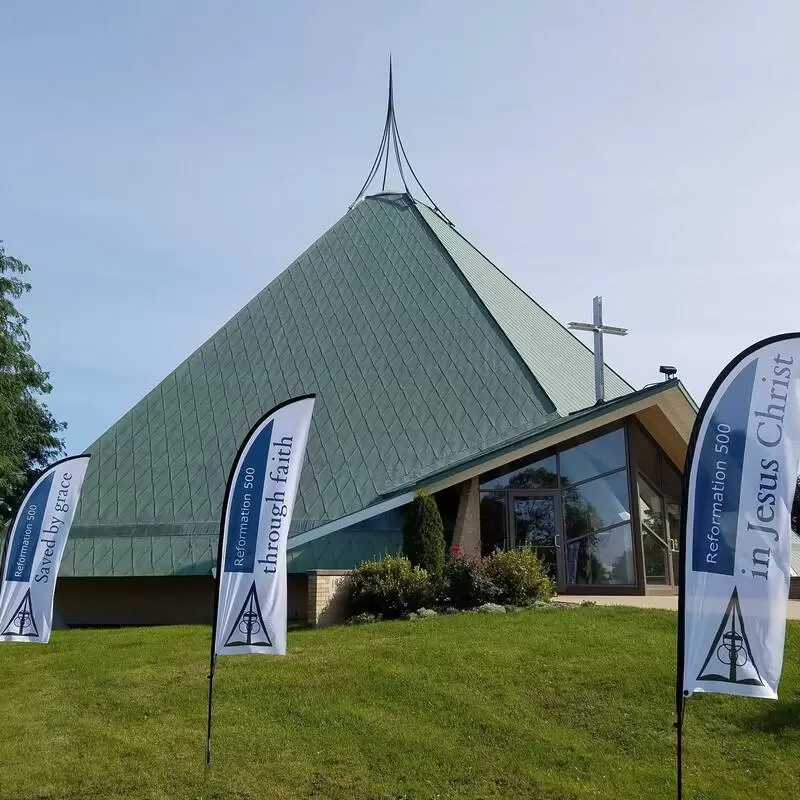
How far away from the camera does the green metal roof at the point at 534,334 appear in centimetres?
1827

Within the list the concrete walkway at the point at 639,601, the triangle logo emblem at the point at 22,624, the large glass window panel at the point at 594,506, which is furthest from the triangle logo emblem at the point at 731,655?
the large glass window panel at the point at 594,506

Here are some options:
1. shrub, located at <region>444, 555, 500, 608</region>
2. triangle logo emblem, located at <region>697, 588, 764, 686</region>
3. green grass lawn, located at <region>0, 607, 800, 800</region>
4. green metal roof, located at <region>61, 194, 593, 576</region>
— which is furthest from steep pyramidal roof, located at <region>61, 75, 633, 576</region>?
triangle logo emblem, located at <region>697, 588, 764, 686</region>

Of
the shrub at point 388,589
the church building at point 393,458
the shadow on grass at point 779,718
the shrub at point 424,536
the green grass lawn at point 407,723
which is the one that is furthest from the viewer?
the church building at point 393,458

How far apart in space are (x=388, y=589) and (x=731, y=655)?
24.2ft

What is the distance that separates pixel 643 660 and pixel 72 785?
577cm

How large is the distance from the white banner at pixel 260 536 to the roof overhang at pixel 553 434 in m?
6.51

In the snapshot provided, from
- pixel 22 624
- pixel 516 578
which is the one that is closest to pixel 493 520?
pixel 516 578

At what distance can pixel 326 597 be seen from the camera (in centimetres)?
1317

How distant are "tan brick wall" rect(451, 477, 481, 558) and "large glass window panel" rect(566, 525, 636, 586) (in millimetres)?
1939

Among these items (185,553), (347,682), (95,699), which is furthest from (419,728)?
(185,553)

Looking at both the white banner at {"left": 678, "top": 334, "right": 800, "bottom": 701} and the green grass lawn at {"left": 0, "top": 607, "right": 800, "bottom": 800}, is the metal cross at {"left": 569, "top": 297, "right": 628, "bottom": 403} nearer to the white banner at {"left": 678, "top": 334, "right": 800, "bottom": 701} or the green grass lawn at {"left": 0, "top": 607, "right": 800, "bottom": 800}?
the green grass lawn at {"left": 0, "top": 607, "right": 800, "bottom": 800}

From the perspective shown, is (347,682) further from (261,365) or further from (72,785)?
(261,365)

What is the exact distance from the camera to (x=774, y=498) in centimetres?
618

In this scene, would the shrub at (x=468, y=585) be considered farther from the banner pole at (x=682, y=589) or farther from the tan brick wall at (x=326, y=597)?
the banner pole at (x=682, y=589)
